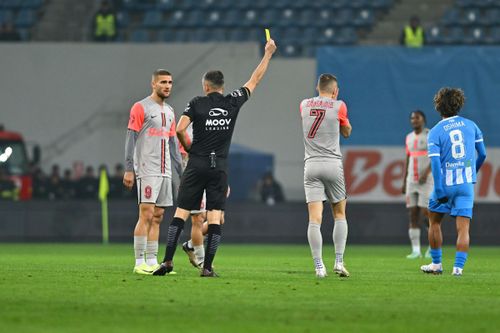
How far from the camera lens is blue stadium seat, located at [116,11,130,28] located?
35.1 meters

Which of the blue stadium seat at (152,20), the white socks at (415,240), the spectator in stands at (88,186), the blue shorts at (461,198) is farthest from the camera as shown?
the blue stadium seat at (152,20)

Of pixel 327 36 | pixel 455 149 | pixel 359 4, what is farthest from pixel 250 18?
pixel 455 149

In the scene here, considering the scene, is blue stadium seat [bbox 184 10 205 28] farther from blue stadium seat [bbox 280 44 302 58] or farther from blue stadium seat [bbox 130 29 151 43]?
blue stadium seat [bbox 280 44 302 58]

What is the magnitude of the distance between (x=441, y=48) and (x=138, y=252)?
51.8 feet

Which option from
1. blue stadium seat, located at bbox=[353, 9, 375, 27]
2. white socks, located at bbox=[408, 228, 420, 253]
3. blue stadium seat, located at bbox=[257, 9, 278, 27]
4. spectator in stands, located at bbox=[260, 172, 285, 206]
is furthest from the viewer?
blue stadium seat, located at bbox=[257, 9, 278, 27]

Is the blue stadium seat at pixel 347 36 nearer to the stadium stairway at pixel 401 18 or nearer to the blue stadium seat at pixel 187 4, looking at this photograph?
the stadium stairway at pixel 401 18

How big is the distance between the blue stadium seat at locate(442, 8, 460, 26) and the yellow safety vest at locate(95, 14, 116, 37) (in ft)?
29.7

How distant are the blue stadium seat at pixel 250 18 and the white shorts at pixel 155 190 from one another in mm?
20362

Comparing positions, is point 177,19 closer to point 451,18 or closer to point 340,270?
point 451,18

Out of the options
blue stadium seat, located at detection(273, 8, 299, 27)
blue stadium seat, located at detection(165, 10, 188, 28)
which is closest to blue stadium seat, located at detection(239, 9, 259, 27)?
blue stadium seat, located at detection(273, 8, 299, 27)

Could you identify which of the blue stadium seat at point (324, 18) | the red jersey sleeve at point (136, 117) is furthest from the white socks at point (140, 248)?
the blue stadium seat at point (324, 18)

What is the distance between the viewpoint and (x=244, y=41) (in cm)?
3344

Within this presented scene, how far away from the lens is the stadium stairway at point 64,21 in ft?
112

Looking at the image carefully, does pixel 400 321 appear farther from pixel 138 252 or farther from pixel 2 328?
pixel 138 252
